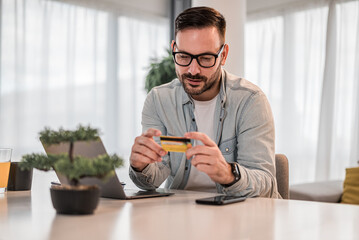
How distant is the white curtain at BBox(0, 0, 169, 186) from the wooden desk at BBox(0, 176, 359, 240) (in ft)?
12.9

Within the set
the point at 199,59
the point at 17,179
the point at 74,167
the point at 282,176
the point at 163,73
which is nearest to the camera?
the point at 74,167

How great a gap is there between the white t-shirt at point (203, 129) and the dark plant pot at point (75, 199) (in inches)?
37.5

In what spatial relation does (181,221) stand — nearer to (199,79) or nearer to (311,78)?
(199,79)

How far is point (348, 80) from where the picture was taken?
→ 496 cm

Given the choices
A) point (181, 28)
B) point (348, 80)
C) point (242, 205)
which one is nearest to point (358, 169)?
point (348, 80)

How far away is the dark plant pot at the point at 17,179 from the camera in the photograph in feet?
5.16

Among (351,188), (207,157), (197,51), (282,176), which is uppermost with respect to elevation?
(197,51)

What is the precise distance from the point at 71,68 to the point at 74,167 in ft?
15.2

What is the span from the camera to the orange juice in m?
1.46

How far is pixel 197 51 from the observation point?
72.0 inches

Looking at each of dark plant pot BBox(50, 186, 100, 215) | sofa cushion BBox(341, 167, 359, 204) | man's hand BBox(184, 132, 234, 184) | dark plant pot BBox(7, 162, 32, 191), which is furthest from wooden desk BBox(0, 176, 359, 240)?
sofa cushion BBox(341, 167, 359, 204)

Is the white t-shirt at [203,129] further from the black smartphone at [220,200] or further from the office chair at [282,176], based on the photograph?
the black smartphone at [220,200]

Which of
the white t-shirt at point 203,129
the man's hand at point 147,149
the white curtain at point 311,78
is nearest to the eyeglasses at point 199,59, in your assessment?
the white t-shirt at point 203,129

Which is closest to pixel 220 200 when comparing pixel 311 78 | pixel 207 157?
pixel 207 157
